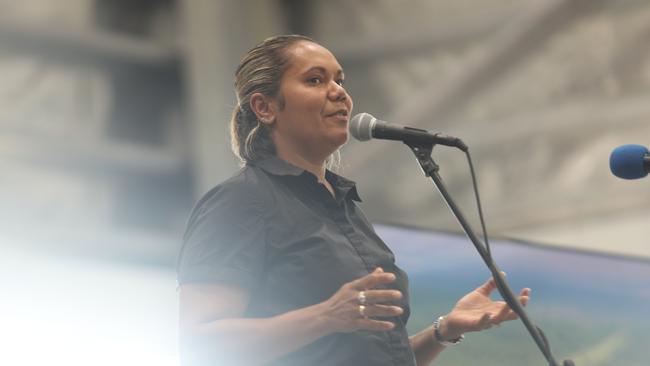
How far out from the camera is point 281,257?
1703 mm

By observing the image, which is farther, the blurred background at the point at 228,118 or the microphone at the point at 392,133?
the blurred background at the point at 228,118

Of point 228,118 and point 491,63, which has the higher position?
point 491,63

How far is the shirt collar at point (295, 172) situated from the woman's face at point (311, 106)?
3 centimetres

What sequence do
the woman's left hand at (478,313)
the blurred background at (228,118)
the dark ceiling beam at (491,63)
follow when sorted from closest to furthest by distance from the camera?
the woman's left hand at (478,313)
the dark ceiling beam at (491,63)
the blurred background at (228,118)

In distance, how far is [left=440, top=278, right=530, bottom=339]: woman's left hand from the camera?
176cm

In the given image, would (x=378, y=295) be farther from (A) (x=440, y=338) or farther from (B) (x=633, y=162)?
(B) (x=633, y=162)

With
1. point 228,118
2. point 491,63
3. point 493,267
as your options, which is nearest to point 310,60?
point 493,267

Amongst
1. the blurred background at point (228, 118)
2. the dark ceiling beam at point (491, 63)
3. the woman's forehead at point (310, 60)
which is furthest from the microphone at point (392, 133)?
the dark ceiling beam at point (491, 63)

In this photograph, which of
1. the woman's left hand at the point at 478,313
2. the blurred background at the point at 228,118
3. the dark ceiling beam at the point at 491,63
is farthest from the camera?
the blurred background at the point at 228,118

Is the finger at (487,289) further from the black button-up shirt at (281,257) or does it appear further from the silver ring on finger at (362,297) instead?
the silver ring on finger at (362,297)

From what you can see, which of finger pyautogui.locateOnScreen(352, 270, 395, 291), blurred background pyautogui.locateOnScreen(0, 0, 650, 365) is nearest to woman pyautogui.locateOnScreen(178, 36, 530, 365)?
finger pyautogui.locateOnScreen(352, 270, 395, 291)

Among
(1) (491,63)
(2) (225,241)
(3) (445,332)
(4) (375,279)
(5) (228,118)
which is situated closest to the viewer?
(4) (375,279)

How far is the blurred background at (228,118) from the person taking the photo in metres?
6.10

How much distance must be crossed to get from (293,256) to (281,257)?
18mm
